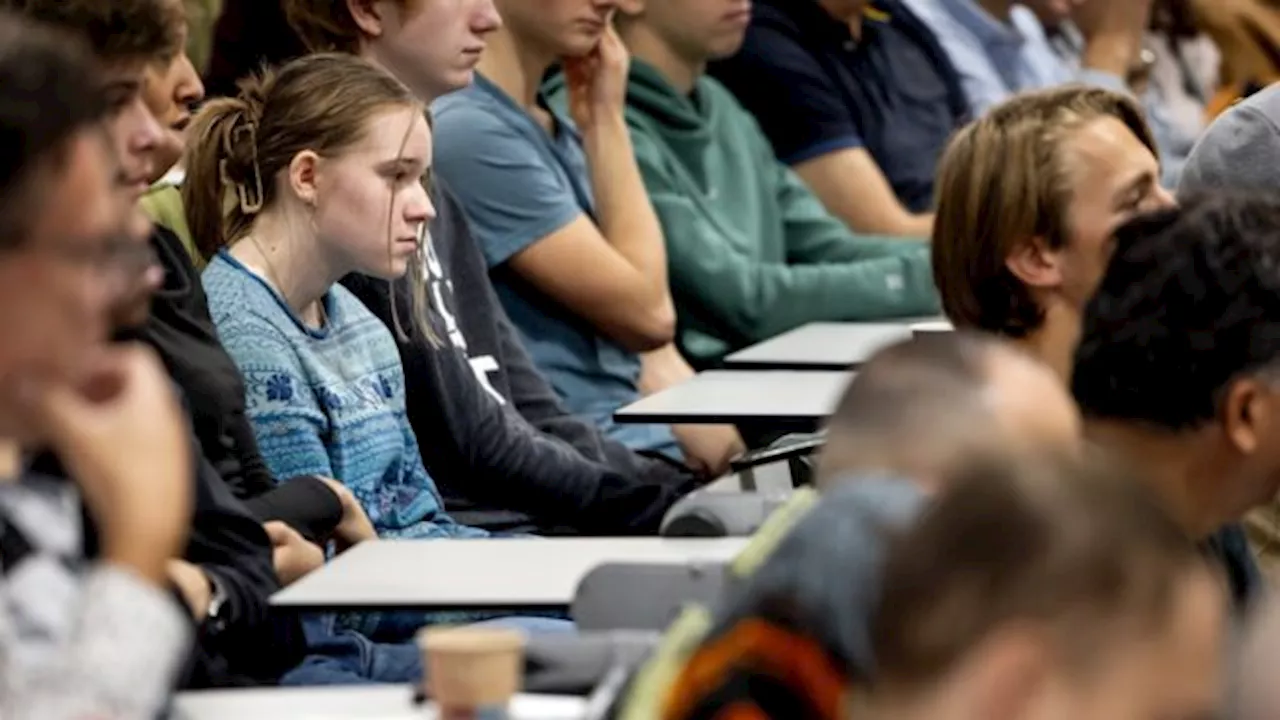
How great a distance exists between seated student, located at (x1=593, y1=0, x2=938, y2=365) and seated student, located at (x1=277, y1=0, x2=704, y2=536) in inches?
32.4

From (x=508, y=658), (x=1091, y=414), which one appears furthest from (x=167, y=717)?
(x=1091, y=414)

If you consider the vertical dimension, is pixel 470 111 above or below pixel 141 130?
below

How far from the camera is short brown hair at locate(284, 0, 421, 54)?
4.13 meters

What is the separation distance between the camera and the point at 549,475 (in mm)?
4020

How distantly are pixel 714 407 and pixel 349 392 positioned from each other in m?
0.74

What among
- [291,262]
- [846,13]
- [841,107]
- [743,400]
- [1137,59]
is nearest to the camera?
[291,262]

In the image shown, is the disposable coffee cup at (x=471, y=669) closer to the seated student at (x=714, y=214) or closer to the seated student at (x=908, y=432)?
the seated student at (x=908, y=432)

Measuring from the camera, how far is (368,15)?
165 inches

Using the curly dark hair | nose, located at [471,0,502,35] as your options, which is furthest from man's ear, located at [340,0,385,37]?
the curly dark hair

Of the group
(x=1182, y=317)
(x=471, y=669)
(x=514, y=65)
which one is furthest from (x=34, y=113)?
(x=514, y=65)

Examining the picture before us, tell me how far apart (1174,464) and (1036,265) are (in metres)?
0.63

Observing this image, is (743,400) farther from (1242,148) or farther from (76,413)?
(76,413)

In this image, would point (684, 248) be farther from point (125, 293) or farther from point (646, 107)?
point (125, 293)

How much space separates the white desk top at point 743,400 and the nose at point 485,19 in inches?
23.5
